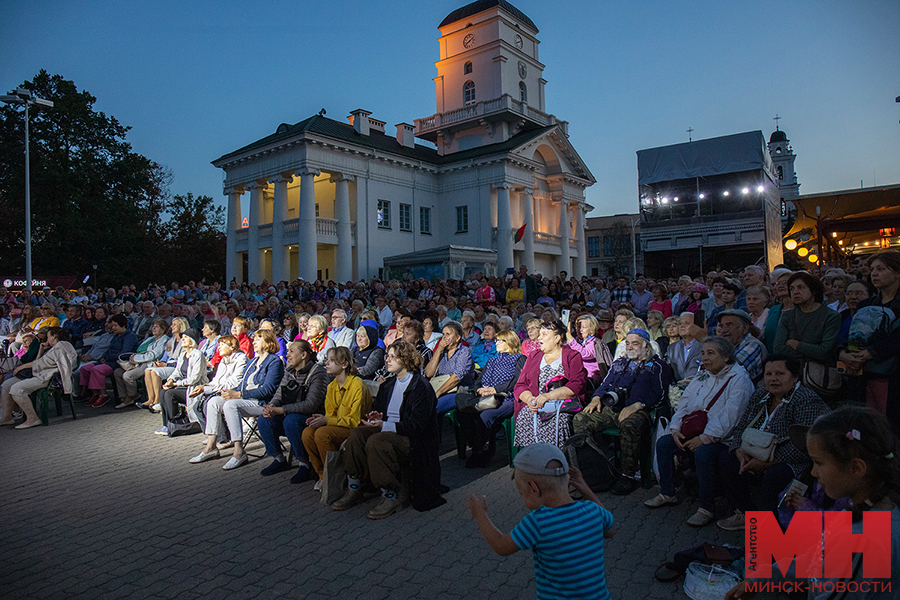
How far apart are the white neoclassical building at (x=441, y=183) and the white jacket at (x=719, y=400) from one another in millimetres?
21346

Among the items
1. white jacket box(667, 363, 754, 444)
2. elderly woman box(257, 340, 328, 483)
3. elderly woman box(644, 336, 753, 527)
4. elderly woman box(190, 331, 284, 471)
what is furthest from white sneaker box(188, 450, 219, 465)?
white jacket box(667, 363, 754, 444)

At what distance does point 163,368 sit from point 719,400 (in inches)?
351

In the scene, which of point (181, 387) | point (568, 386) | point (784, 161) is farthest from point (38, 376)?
point (784, 161)

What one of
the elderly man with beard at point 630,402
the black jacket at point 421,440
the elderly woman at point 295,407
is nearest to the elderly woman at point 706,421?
the elderly man with beard at point 630,402

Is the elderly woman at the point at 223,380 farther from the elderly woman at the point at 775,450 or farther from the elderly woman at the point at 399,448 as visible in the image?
the elderly woman at the point at 775,450

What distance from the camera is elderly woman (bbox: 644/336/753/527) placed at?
177 inches

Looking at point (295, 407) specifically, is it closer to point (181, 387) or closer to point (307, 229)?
point (181, 387)

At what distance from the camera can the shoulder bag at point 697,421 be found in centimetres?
469

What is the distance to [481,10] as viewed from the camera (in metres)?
37.3

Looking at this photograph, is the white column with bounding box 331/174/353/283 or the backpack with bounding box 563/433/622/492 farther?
the white column with bounding box 331/174/353/283

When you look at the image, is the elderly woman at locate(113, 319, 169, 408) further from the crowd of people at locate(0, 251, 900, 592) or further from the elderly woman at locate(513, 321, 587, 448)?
the elderly woman at locate(513, 321, 587, 448)

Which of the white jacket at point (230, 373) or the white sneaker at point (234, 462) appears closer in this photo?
the white sneaker at point (234, 462)

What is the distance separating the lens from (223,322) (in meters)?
12.9

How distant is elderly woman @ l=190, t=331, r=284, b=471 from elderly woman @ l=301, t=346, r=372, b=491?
4.26 ft
